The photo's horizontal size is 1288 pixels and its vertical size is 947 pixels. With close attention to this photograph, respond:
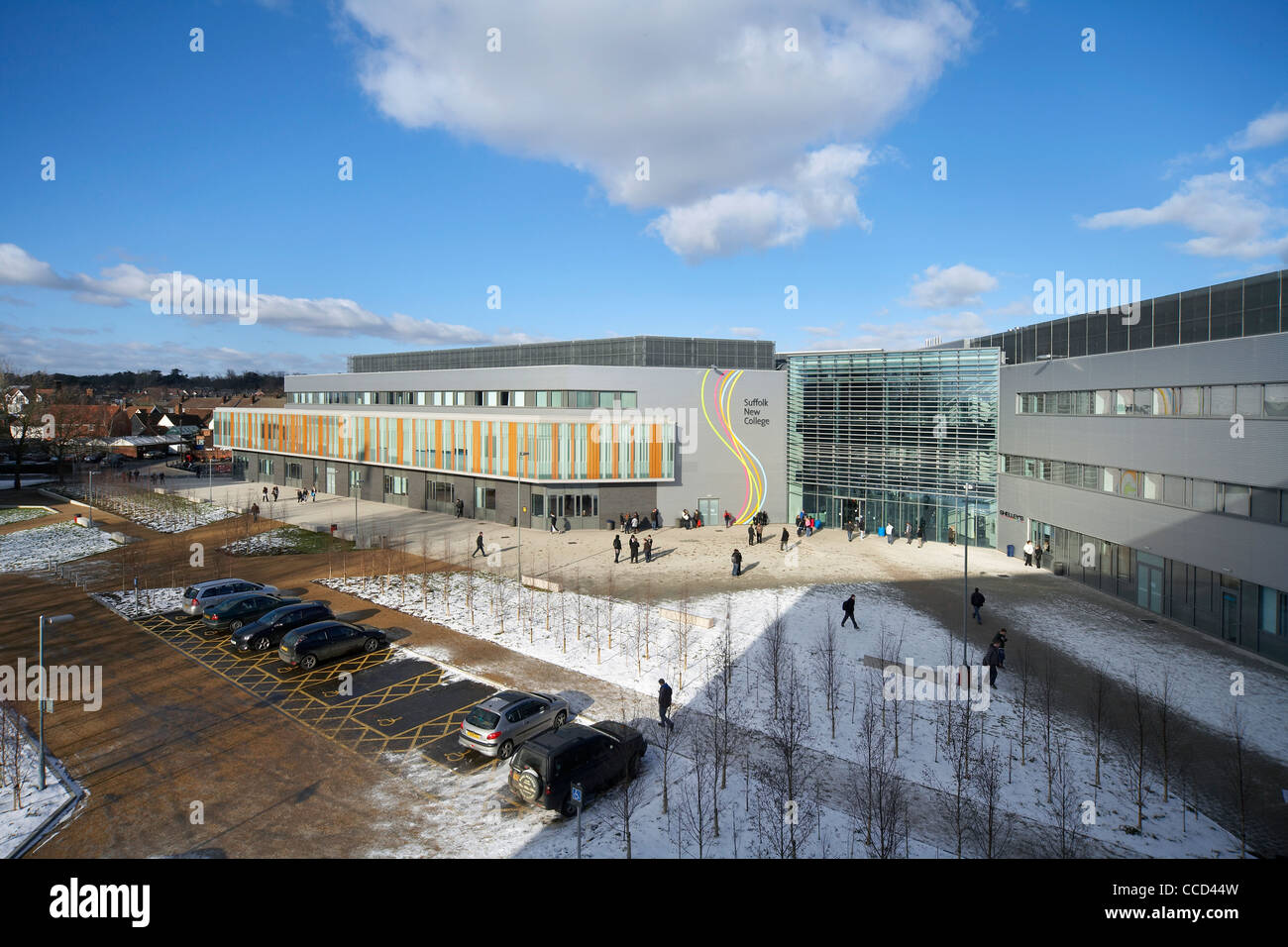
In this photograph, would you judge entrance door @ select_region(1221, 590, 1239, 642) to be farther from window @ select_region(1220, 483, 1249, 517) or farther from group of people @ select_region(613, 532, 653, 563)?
group of people @ select_region(613, 532, 653, 563)

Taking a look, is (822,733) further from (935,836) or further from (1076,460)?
(1076,460)

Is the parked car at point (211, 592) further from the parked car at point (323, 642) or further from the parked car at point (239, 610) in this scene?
the parked car at point (323, 642)

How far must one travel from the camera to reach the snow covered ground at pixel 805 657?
13656mm

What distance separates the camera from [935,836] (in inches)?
487

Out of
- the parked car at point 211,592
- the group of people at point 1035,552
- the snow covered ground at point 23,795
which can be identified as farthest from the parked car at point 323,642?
the group of people at point 1035,552

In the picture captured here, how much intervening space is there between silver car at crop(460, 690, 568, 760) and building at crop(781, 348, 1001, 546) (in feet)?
95.8

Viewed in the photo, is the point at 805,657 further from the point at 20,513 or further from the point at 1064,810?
the point at 20,513

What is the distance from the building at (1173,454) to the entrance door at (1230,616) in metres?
0.05

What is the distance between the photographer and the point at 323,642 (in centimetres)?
2105

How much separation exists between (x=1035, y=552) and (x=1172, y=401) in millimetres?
11184

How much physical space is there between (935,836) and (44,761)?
18.1m

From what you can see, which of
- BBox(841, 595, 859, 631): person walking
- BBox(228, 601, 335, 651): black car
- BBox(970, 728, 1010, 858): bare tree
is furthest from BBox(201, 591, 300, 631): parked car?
BBox(970, 728, 1010, 858): bare tree

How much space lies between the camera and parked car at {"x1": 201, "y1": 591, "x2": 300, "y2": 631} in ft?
77.3
